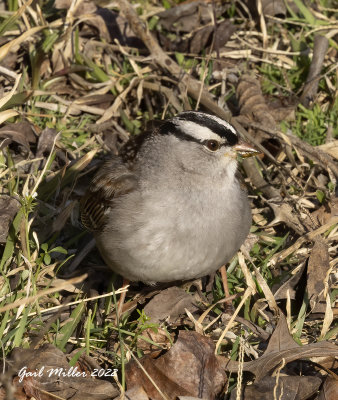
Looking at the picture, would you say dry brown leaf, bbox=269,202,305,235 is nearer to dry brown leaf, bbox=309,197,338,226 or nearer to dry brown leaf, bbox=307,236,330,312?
dry brown leaf, bbox=309,197,338,226

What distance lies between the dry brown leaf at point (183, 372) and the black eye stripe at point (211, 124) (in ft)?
3.99

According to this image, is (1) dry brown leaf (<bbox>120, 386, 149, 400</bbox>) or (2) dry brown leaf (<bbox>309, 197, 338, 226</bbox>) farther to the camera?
(2) dry brown leaf (<bbox>309, 197, 338, 226</bbox>)

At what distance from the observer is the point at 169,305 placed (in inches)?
185

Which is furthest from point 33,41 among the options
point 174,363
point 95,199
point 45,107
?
point 174,363

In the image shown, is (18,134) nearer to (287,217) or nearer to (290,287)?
(287,217)

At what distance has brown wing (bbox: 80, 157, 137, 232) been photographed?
4.54 m

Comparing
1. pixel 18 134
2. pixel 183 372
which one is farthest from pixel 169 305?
pixel 18 134

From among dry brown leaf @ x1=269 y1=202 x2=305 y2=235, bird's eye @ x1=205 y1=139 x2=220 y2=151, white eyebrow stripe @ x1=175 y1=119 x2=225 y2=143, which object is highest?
white eyebrow stripe @ x1=175 y1=119 x2=225 y2=143

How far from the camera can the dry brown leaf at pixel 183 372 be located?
13.0 feet

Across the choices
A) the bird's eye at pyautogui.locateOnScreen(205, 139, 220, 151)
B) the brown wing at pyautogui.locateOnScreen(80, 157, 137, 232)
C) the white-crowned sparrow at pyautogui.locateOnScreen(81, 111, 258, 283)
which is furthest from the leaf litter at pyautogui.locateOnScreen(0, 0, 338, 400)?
the bird's eye at pyautogui.locateOnScreen(205, 139, 220, 151)

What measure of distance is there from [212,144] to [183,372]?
4.33ft

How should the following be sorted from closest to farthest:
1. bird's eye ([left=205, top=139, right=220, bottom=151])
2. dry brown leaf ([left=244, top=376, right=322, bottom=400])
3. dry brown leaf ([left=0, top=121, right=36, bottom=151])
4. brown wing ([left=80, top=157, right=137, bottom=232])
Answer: dry brown leaf ([left=244, top=376, right=322, bottom=400]), bird's eye ([left=205, top=139, right=220, bottom=151]), brown wing ([left=80, top=157, right=137, bottom=232]), dry brown leaf ([left=0, top=121, right=36, bottom=151])

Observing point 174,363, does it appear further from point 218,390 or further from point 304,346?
point 304,346

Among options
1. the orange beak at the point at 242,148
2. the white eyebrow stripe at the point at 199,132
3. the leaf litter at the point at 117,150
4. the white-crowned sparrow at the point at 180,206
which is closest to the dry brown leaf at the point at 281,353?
the leaf litter at the point at 117,150
